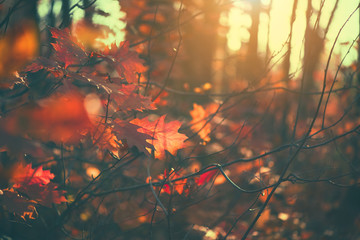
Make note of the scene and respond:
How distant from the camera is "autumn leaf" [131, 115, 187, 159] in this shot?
5.30ft

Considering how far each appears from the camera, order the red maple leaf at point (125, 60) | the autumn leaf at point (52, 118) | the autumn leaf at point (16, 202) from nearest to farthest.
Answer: the autumn leaf at point (52, 118)
the autumn leaf at point (16, 202)
the red maple leaf at point (125, 60)

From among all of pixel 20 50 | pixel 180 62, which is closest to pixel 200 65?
pixel 180 62

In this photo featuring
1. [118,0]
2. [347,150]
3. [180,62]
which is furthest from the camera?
[180,62]

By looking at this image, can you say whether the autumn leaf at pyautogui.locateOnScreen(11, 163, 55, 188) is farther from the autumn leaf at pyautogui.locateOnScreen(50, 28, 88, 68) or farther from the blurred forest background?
the autumn leaf at pyautogui.locateOnScreen(50, 28, 88, 68)

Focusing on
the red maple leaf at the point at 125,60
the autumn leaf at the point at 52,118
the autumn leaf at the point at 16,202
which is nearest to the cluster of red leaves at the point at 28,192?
the autumn leaf at the point at 16,202

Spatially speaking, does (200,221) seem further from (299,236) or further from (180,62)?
(180,62)

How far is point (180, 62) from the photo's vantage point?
21.7 ft

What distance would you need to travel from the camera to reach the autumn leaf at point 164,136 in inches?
63.6

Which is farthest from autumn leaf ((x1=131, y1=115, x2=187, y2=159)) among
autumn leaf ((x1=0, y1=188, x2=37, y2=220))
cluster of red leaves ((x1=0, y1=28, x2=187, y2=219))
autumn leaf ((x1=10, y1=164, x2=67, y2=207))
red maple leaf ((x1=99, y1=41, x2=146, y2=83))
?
autumn leaf ((x1=0, y1=188, x2=37, y2=220))

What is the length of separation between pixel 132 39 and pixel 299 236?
295cm

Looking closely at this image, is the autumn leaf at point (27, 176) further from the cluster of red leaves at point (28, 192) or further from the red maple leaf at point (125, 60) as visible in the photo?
the red maple leaf at point (125, 60)

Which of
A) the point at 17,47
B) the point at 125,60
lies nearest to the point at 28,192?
the point at 17,47

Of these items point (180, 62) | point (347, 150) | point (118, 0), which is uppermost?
point (180, 62)

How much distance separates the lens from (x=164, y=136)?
165 centimetres
